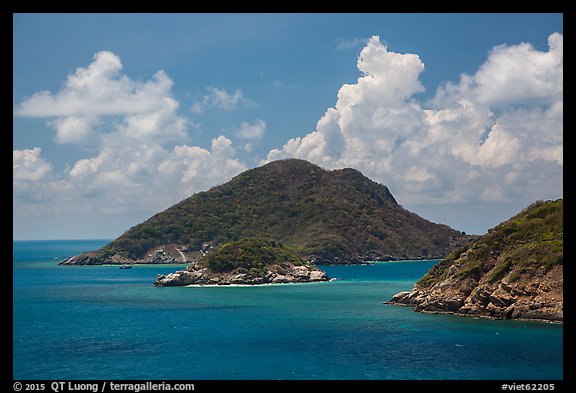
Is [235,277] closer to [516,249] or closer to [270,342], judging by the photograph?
[516,249]

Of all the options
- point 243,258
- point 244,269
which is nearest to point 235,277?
point 244,269

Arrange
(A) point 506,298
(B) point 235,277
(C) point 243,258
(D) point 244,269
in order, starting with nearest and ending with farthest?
(A) point 506,298
(B) point 235,277
(D) point 244,269
(C) point 243,258

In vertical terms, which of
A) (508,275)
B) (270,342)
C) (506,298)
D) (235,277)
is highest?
(508,275)

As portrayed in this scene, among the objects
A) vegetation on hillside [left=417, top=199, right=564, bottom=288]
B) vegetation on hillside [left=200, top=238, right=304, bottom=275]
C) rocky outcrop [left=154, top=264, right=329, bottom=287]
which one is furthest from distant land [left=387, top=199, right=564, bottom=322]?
vegetation on hillside [left=200, top=238, right=304, bottom=275]

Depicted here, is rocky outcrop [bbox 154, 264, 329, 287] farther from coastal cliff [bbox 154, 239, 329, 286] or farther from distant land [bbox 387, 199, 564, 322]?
distant land [bbox 387, 199, 564, 322]
